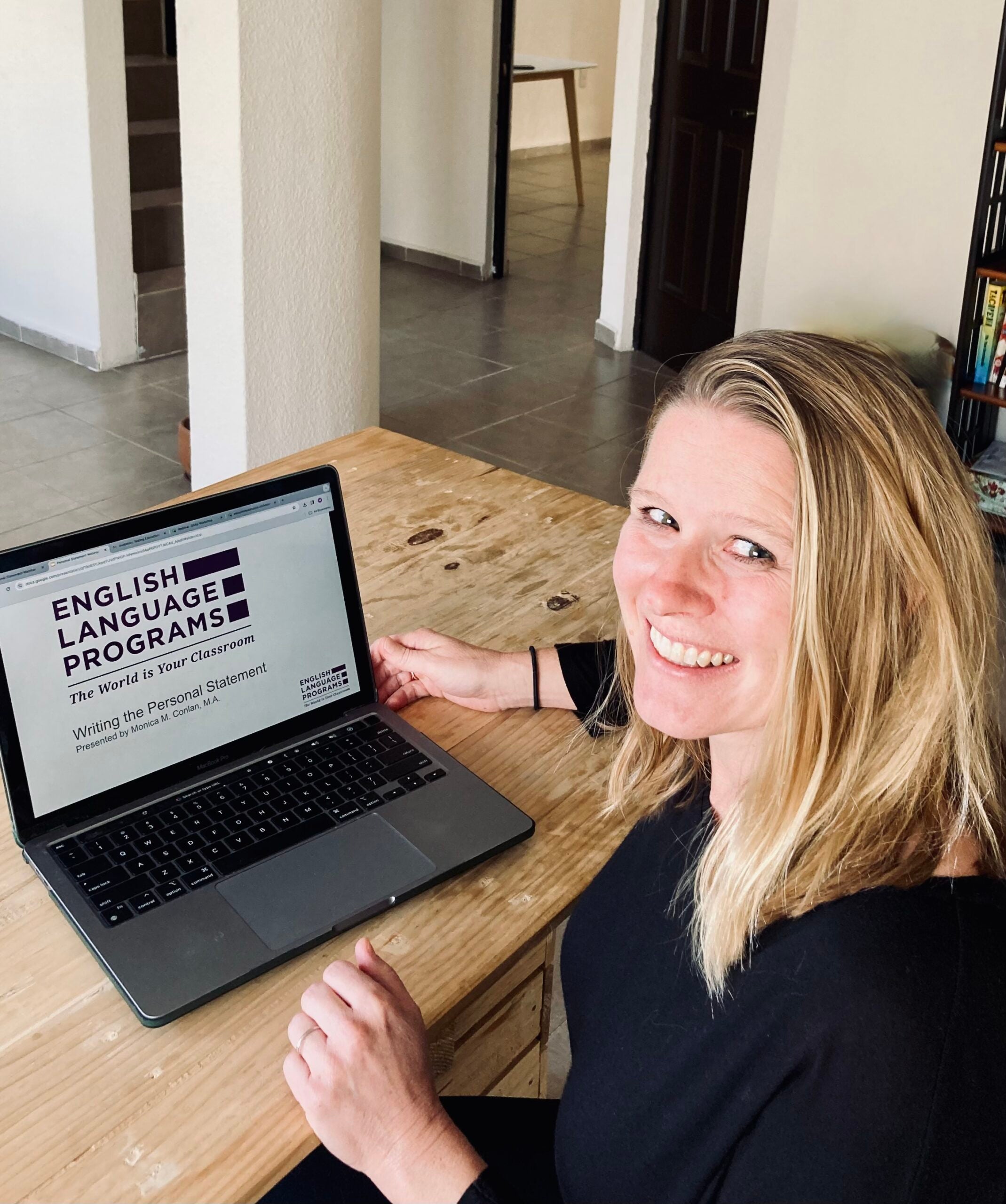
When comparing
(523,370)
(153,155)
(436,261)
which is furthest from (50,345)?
(436,261)

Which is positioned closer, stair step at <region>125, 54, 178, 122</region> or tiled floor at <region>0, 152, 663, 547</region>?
tiled floor at <region>0, 152, 663, 547</region>

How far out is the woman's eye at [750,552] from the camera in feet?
3.09

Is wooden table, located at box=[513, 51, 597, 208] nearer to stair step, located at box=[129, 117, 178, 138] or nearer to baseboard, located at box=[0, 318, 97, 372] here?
stair step, located at box=[129, 117, 178, 138]

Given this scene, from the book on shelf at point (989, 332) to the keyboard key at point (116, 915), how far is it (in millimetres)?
3317

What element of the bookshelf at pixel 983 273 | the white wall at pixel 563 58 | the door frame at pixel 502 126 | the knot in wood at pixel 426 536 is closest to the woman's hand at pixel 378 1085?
the knot in wood at pixel 426 536

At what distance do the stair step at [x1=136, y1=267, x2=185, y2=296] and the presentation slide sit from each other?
4.10 meters

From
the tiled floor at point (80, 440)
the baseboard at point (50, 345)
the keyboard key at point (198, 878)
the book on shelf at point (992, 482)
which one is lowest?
the tiled floor at point (80, 440)

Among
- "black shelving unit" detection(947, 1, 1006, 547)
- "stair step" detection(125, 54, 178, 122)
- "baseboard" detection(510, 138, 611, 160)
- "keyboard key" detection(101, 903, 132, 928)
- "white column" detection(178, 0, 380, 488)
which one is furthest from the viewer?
"baseboard" detection(510, 138, 611, 160)

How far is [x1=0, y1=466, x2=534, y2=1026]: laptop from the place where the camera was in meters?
1.02

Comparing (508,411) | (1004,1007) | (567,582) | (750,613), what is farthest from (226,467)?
(1004,1007)

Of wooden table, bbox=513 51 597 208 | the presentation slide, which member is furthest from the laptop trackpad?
wooden table, bbox=513 51 597 208

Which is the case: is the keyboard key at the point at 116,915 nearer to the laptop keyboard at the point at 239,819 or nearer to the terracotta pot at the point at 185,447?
the laptop keyboard at the point at 239,819

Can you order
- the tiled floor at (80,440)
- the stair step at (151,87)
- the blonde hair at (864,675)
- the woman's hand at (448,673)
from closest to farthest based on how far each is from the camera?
the blonde hair at (864,675), the woman's hand at (448,673), the tiled floor at (80,440), the stair step at (151,87)

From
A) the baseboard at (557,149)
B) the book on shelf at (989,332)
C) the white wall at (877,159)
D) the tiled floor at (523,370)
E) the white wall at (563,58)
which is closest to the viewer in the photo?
the white wall at (877,159)
